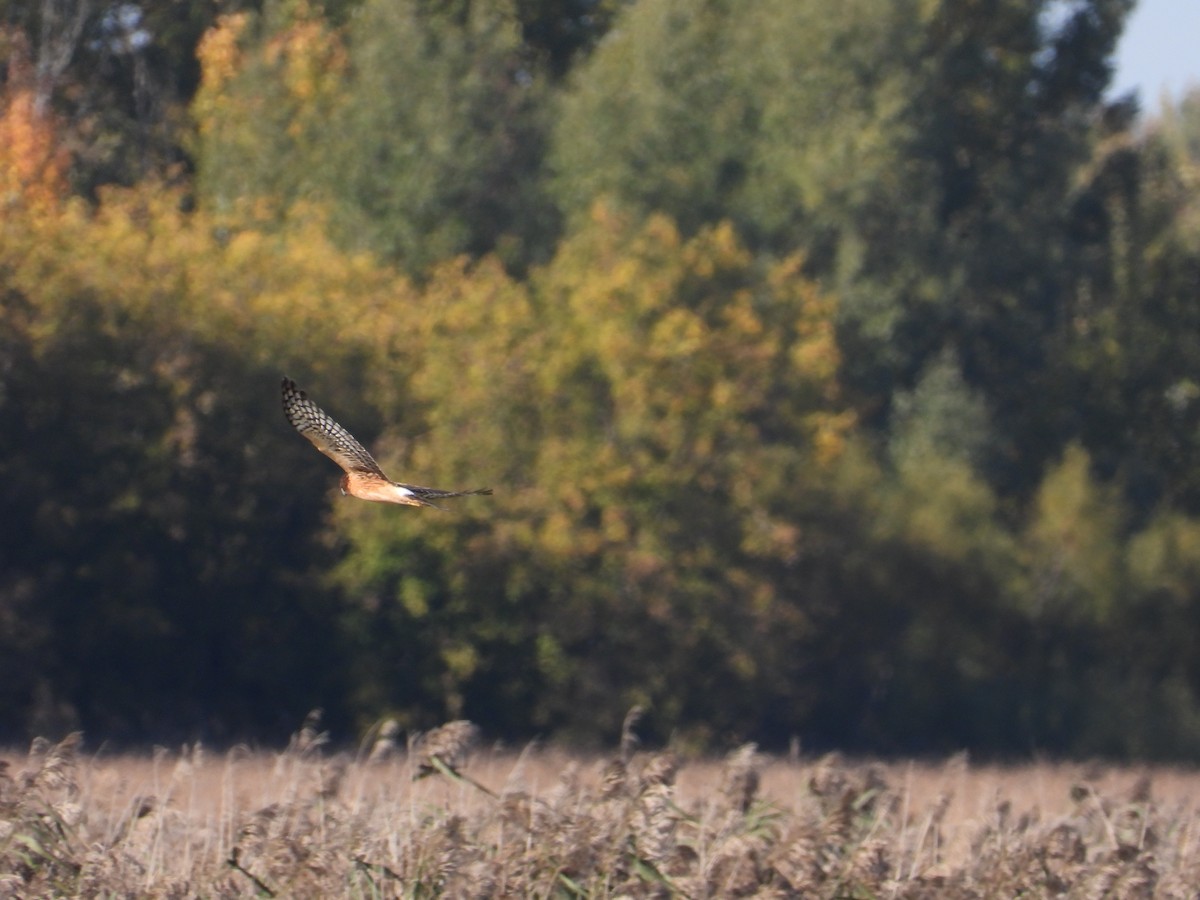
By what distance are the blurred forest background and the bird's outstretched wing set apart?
16.9 metres

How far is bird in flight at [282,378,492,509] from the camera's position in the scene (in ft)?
24.3

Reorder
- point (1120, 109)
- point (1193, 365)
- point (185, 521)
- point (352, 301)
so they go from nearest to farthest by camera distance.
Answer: point (185, 521)
point (352, 301)
point (1193, 365)
point (1120, 109)

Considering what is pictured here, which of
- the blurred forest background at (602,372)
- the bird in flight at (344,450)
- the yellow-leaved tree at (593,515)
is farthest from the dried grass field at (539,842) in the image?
the yellow-leaved tree at (593,515)

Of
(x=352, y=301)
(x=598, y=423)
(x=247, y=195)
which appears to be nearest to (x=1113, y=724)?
(x=598, y=423)

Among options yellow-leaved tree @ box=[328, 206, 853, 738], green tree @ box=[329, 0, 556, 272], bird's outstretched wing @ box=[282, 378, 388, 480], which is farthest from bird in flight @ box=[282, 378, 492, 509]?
green tree @ box=[329, 0, 556, 272]

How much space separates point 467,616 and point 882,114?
1209 cm

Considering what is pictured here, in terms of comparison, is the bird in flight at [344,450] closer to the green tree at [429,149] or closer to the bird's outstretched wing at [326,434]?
the bird's outstretched wing at [326,434]

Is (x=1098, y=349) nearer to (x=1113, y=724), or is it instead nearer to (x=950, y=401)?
(x=950, y=401)

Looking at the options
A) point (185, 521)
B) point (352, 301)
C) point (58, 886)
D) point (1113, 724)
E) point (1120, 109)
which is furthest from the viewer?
point (1120, 109)

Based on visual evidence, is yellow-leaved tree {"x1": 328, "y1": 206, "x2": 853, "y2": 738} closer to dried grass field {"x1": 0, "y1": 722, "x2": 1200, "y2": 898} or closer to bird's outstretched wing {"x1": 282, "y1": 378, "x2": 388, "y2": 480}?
dried grass field {"x1": 0, "y1": 722, "x2": 1200, "y2": 898}

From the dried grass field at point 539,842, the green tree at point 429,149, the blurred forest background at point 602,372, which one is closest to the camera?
the dried grass field at point 539,842

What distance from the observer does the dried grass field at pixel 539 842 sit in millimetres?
8070

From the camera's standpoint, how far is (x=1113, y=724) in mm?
32312

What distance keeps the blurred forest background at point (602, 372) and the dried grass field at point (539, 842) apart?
600 inches
